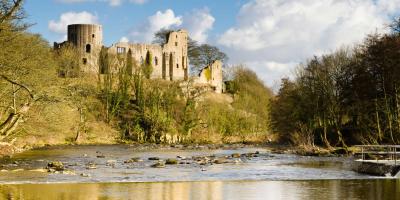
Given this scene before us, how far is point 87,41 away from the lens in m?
100

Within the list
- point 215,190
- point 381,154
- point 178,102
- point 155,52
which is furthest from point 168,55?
point 215,190

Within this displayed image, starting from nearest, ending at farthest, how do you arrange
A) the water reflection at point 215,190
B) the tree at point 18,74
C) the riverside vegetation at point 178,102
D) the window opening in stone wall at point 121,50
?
the water reflection at point 215,190, the tree at point 18,74, the riverside vegetation at point 178,102, the window opening in stone wall at point 121,50

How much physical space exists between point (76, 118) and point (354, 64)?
3742 centimetres

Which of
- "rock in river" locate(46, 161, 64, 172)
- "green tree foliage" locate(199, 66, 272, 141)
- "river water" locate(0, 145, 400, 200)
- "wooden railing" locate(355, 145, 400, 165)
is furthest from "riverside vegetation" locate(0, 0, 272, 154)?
"wooden railing" locate(355, 145, 400, 165)

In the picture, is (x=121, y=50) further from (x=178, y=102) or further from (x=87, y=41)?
(x=178, y=102)

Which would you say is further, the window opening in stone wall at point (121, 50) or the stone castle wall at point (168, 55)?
the stone castle wall at point (168, 55)

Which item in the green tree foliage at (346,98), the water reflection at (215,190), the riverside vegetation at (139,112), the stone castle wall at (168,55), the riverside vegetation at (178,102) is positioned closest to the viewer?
the water reflection at (215,190)

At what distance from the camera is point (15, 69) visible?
29.8m

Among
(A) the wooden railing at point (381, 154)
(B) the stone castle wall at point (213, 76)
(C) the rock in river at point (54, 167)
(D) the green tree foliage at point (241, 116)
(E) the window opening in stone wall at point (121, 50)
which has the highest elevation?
(E) the window opening in stone wall at point (121, 50)

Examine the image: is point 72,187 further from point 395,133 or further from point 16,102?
point 395,133

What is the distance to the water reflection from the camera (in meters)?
19.2

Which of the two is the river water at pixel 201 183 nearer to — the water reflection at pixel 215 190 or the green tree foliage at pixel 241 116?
the water reflection at pixel 215 190

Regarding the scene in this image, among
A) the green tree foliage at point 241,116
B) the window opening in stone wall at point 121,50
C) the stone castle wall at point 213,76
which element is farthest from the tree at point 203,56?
the window opening in stone wall at point 121,50

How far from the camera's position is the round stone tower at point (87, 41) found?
327ft
